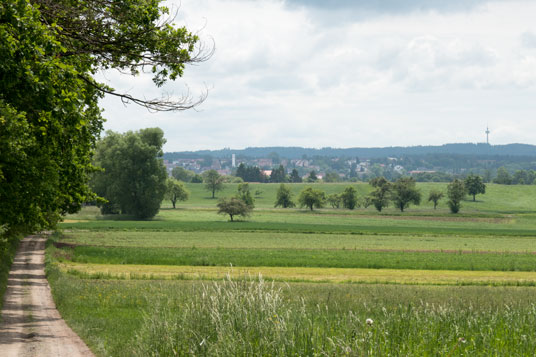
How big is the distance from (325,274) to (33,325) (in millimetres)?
24073

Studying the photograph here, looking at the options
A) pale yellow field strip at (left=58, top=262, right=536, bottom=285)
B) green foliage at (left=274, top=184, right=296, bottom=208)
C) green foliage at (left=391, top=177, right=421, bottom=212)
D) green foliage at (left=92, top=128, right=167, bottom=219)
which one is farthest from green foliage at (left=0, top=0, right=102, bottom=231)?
green foliage at (left=274, top=184, right=296, bottom=208)

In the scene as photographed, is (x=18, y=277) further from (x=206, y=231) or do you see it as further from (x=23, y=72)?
(x=206, y=231)

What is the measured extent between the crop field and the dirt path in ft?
1.85

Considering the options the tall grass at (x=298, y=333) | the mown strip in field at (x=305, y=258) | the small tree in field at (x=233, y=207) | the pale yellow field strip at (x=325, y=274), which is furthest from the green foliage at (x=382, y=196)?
the tall grass at (x=298, y=333)

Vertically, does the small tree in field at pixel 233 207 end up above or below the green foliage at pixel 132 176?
below

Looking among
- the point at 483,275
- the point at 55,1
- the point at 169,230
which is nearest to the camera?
the point at 55,1

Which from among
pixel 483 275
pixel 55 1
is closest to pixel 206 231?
pixel 483 275

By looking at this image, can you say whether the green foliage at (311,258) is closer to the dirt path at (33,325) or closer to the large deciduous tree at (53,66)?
the dirt path at (33,325)

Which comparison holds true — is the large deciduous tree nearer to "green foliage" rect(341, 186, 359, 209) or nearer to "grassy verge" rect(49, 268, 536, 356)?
"grassy verge" rect(49, 268, 536, 356)

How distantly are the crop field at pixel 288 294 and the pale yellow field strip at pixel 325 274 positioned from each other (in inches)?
3.7

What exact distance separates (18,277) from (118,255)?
18.3 meters

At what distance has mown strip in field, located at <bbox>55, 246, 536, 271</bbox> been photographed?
156 ft

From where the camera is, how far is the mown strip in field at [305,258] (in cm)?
4747

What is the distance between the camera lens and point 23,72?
46.3 feet
